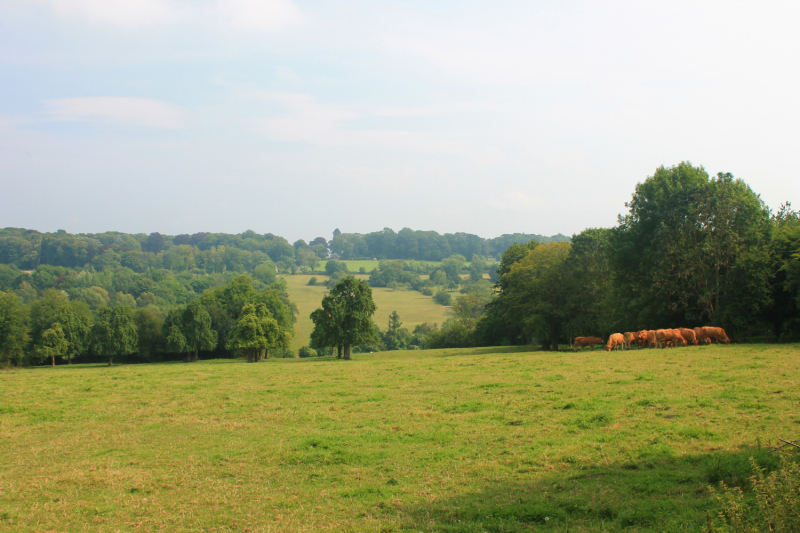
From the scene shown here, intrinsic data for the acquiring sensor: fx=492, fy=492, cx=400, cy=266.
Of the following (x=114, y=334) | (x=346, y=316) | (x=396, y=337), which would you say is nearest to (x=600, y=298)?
(x=346, y=316)

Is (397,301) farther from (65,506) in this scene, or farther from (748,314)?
(65,506)

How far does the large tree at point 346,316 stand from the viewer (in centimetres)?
4519

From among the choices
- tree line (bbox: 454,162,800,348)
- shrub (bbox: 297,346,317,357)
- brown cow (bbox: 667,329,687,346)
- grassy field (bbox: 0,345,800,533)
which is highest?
tree line (bbox: 454,162,800,348)

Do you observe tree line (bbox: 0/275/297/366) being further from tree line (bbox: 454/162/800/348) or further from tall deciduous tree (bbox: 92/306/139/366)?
tree line (bbox: 454/162/800/348)

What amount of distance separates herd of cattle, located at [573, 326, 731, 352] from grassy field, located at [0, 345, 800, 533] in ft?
29.2

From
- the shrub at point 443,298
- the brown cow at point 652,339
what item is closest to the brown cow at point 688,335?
the brown cow at point 652,339

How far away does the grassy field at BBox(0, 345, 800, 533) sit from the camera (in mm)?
8109

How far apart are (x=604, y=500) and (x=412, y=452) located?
5.07 m

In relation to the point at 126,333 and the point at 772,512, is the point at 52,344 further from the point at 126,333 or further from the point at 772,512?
the point at 772,512

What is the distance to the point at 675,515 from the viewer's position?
690cm

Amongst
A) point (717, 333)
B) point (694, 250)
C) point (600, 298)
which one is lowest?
point (717, 333)

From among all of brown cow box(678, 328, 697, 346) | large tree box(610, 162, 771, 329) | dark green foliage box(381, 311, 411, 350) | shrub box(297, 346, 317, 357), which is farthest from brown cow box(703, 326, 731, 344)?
dark green foliage box(381, 311, 411, 350)

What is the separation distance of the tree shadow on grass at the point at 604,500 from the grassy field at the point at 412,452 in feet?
0.12

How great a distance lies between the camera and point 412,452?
11.9m
